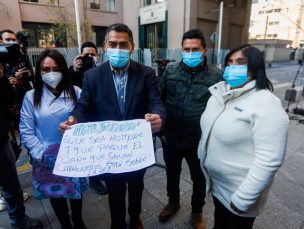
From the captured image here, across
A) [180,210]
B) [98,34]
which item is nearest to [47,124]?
[180,210]

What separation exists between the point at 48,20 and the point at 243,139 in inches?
756

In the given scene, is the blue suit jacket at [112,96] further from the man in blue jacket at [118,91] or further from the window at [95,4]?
the window at [95,4]

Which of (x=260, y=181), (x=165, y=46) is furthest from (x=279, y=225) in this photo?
(x=165, y=46)

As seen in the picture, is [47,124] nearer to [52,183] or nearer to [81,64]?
[52,183]

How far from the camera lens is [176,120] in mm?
2154

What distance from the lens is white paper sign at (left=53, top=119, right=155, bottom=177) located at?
1.51 metres

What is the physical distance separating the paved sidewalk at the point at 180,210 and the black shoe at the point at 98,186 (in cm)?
7

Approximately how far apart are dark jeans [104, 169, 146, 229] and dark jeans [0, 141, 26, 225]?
93 cm

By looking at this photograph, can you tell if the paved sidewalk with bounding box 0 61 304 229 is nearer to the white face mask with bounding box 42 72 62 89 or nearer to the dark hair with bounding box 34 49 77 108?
the dark hair with bounding box 34 49 77 108

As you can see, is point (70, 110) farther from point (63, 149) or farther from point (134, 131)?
point (134, 131)

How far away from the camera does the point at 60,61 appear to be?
6.29 ft

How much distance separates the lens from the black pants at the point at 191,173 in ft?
7.21

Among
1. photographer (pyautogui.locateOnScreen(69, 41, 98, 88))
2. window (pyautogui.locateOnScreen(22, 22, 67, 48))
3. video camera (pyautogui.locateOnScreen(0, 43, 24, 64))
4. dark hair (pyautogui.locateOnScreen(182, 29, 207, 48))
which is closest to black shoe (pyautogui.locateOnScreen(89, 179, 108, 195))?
photographer (pyautogui.locateOnScreen(69, 41, 98, 88))

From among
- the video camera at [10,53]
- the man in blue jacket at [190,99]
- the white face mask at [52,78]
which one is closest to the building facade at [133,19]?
the man in blue jacket at [190,99]
